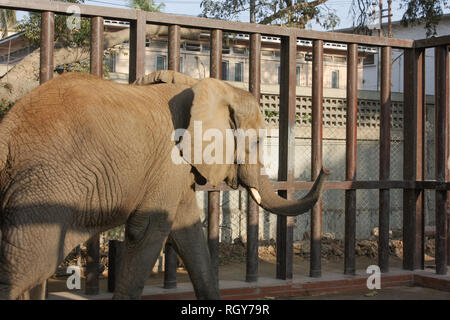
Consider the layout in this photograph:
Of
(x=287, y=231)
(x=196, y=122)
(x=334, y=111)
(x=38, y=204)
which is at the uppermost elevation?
(x=334, y=111)

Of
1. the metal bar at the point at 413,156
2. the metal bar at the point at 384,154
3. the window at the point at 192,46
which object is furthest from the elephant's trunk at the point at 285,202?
the window at the point at 192,46

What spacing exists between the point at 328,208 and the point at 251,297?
637 centimetres

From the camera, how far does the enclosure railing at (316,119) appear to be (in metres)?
6.09

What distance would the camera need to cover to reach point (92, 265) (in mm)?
5984

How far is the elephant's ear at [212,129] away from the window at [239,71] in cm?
1773

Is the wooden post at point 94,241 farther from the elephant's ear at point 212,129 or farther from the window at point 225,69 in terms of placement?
the window at point 225,69

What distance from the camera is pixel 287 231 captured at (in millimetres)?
7004

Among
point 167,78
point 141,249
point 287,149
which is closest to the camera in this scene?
point 141,249

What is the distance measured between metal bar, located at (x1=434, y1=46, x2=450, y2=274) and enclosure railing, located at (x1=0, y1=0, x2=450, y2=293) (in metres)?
0.01

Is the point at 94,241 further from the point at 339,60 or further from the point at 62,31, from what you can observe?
the point at 339,60

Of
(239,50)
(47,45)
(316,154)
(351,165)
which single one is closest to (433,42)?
(351,165)

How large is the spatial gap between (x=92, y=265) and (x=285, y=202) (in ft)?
6.75
